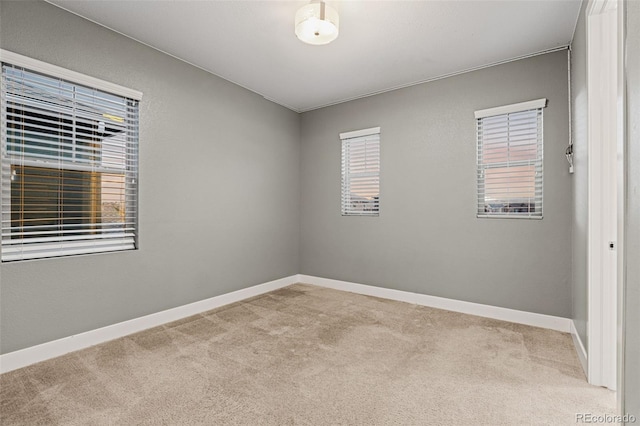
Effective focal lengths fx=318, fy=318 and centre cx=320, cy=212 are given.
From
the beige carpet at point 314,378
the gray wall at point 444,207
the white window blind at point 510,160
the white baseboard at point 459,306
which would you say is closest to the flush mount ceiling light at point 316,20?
the gray wall at point 444,207

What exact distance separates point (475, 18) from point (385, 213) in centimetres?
227

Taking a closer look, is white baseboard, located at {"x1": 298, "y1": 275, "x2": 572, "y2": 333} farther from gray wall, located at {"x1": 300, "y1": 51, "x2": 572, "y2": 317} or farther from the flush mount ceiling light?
the flush mount ceiling light

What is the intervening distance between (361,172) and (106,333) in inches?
132

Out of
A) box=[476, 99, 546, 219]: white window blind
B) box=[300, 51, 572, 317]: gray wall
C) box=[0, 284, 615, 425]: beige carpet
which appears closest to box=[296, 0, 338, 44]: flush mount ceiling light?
box=[300, 51, 572, 317]: gray wall

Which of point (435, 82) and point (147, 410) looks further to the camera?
point (435, 82)

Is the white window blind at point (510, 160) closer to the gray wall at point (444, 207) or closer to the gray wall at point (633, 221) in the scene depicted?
the gray wall at point (444, 207)

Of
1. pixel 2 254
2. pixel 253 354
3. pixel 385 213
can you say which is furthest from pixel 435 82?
pixel 2 254

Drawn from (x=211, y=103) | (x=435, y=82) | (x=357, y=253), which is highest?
(x=435, y=82)

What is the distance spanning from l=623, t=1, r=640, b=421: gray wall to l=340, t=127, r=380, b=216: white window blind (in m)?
3.20

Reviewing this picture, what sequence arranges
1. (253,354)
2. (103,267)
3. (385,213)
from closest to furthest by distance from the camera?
(253,354), (103,267), (385,213)

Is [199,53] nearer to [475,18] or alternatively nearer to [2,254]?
[2,254]

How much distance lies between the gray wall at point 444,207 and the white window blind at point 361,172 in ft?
0.36

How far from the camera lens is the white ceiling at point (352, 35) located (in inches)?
97.7

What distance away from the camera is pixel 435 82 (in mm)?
3771
